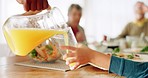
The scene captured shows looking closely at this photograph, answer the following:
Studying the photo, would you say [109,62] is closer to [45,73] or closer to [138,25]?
[45,73]

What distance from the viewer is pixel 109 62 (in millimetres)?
881

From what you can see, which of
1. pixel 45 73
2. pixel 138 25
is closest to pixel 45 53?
pixel 45 73

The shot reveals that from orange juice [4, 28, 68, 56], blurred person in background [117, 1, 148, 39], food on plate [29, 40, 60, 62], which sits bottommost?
blurred person in background [117, 1, 148, 39]

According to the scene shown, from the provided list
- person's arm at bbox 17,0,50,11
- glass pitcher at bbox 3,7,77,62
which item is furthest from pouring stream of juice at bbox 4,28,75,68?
person's arm at bbox 17,0,50,11

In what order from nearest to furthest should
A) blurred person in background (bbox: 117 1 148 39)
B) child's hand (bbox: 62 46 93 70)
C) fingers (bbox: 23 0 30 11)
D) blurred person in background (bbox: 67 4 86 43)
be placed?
1. child's hand (bbox: 62 46 93 70)
2. fingers (bbox: 23 0 30 11)
3. blurred person in background (bbox: 67 4 86 43)
4. blurred person in background (bbox: 117 1 148 39)

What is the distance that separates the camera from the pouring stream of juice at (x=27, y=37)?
86 cm

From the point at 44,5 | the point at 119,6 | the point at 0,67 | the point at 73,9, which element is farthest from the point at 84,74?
the point at 119,6

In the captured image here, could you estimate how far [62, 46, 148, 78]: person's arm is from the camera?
815 mm

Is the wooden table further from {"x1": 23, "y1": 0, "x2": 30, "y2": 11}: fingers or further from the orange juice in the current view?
{"x1": 23, "y1": 0, "x2": 30, "y2": 11}: fingers

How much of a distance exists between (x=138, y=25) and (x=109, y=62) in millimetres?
2831

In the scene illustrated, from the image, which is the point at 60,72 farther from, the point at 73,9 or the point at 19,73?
the point at 73,9

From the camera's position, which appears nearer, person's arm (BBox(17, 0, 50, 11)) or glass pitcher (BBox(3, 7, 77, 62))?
glass pitcher (BBox(3, 7, 77, 62))

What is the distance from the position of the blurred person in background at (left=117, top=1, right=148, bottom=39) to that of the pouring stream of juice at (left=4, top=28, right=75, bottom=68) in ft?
9.20

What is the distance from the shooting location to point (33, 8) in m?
1.12
